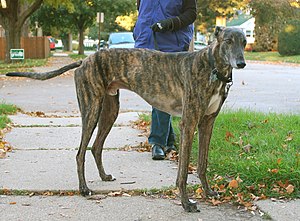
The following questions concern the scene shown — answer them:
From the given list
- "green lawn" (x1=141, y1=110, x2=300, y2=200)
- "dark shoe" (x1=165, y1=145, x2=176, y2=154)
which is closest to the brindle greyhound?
"green lawn" (x1=141, y1=110, x2=300, y2=200)

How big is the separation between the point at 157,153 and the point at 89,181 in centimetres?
118

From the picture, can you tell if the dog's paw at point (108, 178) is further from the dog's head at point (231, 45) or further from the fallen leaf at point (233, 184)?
the dog's head at point (231, 45)

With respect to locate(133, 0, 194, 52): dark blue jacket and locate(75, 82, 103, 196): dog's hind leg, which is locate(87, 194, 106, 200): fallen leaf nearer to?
locate(75, 82, 103, 196): dog's hind leg

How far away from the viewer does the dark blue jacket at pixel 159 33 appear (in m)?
6.00

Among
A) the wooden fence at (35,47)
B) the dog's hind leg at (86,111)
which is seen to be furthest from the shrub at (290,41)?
the dog's hind leg at (86,111)

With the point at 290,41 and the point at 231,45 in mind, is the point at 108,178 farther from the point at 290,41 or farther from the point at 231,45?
the point at 290,41

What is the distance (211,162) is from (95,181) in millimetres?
1237

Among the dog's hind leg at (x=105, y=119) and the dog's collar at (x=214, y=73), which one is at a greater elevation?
the dog's collar at (x=214, y=73)

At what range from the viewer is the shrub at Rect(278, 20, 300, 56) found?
134 feet

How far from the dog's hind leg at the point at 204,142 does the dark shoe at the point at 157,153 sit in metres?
1.31

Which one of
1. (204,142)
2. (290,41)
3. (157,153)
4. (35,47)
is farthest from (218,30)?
(290,41)

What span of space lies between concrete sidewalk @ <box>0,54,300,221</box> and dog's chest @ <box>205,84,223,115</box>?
0.80m

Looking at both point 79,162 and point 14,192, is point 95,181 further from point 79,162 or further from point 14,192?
point 14,192

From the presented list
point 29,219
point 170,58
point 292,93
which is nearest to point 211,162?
point 170,58
